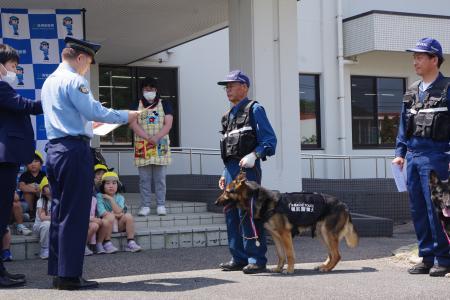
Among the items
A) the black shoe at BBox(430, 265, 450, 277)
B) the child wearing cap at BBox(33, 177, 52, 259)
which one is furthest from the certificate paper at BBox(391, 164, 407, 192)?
the child wearing cap at BBox(33, 177, 52, 259)

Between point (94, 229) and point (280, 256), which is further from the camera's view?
point (94, 229)

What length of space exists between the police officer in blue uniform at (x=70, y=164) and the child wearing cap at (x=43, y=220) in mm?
2187

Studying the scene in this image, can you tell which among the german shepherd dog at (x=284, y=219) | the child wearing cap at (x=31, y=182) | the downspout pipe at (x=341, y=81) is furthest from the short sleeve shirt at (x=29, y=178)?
the downspout pipe at (x=341, y=81)

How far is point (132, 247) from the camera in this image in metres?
8.75

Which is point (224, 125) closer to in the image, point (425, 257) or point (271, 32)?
point (425, 257)

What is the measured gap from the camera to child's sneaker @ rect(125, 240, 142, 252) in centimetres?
874

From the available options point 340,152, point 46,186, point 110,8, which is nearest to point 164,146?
point 46,186

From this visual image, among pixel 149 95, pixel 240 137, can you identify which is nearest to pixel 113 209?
pixel 149 95

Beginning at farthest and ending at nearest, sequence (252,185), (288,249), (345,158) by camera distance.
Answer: (345,158), (288,249), (252,185)

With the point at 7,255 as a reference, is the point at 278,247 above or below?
above

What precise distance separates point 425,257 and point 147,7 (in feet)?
22.9

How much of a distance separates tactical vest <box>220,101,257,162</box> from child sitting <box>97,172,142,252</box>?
2204 millimetres

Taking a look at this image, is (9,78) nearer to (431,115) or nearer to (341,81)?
(431,115)

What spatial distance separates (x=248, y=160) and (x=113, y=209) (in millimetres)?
2729
